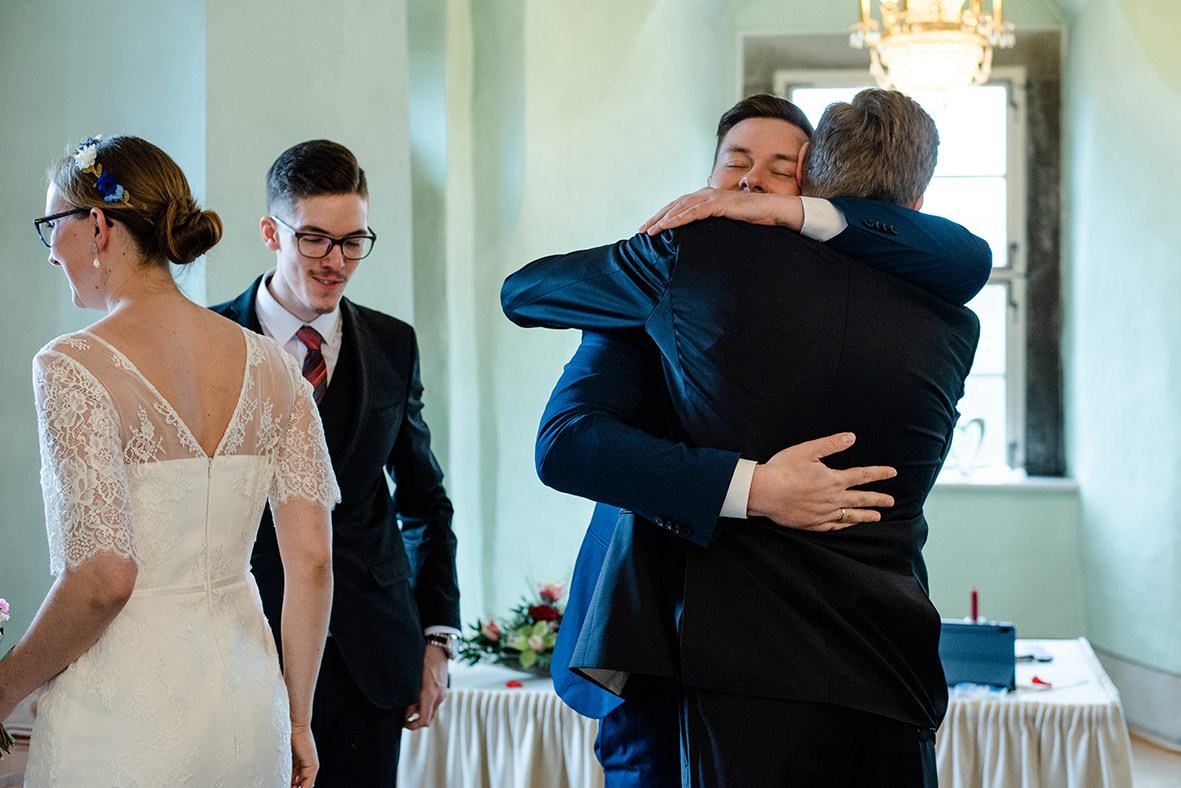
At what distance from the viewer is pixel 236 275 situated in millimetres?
3732

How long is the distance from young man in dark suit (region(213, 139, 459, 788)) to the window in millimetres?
4392

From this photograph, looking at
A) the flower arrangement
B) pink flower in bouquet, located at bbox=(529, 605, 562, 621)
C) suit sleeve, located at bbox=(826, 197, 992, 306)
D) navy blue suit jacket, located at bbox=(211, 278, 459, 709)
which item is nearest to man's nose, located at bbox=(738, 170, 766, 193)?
suit sleeve, located at bbox=(826, 197, 992, 306)

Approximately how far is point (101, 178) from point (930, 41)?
4026 millimetres

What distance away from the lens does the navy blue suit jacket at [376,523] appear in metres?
2.26

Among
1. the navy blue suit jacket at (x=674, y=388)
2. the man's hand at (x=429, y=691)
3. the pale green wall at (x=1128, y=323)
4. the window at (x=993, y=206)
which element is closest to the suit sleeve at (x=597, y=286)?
the navy blue suit jacket at (x=674, y=388)

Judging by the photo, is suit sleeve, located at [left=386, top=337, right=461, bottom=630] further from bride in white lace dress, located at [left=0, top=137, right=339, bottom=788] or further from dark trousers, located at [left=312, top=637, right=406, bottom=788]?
bride in white lace dress, located at [left=0, top=137, right=339, bottom=788]

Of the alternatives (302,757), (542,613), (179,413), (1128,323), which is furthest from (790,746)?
(1128,323)

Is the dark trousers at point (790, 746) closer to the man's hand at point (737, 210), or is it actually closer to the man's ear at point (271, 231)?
the man's hand at point (737, 210)

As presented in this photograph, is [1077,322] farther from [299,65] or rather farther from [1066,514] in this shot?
[299,65]

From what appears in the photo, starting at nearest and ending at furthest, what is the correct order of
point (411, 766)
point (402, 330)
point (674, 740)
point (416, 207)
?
point (674, 740), point (402, 330), point (411, 766), point (416, 207)

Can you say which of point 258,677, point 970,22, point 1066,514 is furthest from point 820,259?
point 1066,514

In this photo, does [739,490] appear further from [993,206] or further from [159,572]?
[993,206]

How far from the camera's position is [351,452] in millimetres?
2312

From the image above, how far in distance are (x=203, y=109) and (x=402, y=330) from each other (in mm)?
1668
